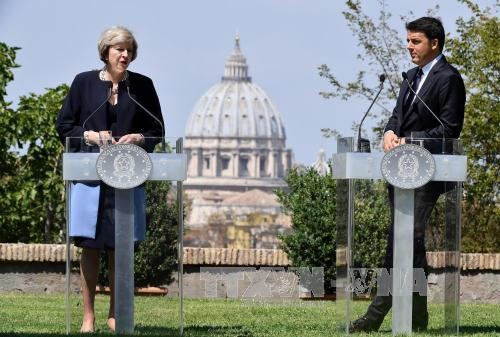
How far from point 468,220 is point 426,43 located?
13.0m

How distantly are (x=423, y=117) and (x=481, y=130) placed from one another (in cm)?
1227

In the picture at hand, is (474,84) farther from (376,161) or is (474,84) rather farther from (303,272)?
(376,161)

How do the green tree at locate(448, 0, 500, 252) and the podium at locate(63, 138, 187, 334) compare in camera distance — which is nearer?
the podium at locate(63, 138, 187, 334)

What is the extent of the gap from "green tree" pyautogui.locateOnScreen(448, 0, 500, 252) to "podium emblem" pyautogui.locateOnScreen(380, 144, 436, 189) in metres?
12.4

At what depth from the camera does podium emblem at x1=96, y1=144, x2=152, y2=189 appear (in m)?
7.32

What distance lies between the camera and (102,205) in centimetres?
747

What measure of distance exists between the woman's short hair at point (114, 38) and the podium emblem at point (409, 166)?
49.8 inches

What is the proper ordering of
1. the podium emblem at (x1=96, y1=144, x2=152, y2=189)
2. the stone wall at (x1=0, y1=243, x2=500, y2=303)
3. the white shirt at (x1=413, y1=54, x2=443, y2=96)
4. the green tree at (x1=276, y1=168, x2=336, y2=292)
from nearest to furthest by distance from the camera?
the podium emblem at (x1=96, y1=144, x2=152, y2=189)
the white shirt at (x1=413, y1=54, x2=443, y2=96)
the stone wall at (x1=0, y1=243, x2=500, y2=303)
the green tree at (x1=276, y1=168, x2=336, y2=292)

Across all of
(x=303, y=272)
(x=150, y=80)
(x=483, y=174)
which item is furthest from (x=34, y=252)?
(x=483, y=174)

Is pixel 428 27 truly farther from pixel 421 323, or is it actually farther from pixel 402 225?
pixel 421 323

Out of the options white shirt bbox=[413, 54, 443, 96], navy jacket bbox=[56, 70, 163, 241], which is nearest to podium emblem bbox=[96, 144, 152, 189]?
navy jacket bbox=[56, 70, 163, 241]

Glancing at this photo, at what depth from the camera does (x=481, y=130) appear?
1969 centimetres

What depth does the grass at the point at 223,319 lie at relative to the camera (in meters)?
7.48

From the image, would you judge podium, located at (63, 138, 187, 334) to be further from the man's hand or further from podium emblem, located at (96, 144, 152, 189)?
the man's hand
